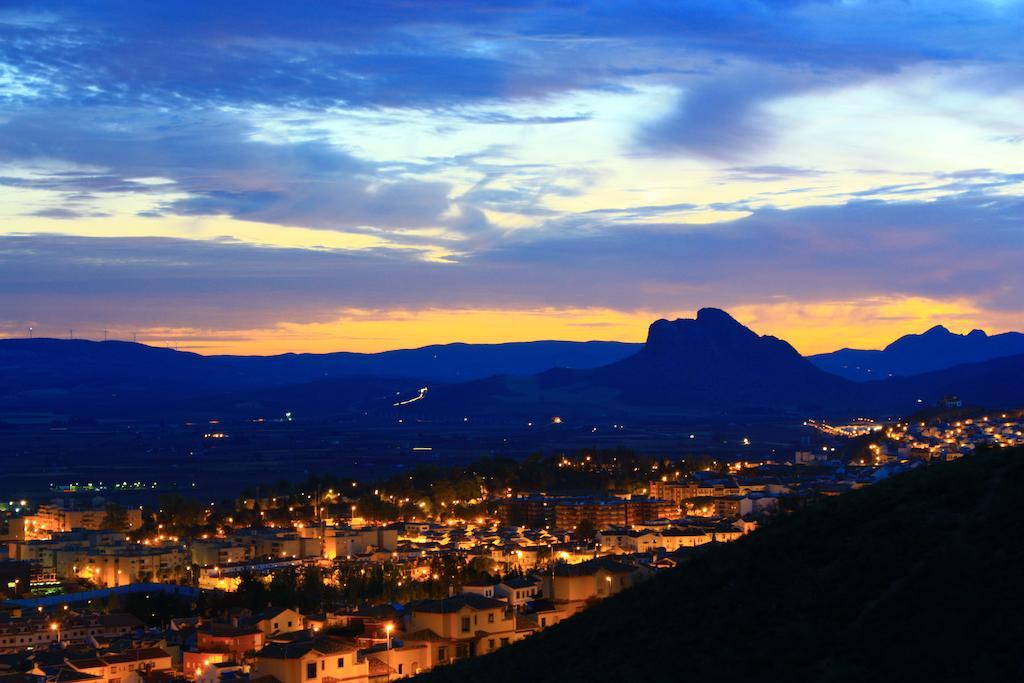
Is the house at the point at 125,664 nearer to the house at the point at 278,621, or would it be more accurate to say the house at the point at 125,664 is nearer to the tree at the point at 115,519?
the house at the point at 278,621

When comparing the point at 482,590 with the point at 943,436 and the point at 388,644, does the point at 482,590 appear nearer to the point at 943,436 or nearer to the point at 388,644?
the point at 388,644

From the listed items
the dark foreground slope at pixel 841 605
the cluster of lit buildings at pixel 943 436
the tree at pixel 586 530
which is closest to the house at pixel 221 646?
the dark foreground slope at pixel 841 605

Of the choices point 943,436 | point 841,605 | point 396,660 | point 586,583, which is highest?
point 943,436

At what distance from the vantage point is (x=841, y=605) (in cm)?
1283

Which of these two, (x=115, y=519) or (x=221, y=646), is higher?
(x=115, y=519)

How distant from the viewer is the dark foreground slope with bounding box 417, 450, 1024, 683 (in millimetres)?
11273

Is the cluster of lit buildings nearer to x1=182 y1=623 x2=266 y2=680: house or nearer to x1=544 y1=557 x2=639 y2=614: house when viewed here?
x1=544 y1=557 x2=639 y2=614: house

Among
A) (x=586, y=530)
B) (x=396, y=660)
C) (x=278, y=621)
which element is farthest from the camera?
(x=586, y=530)

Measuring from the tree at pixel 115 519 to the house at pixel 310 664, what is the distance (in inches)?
1393

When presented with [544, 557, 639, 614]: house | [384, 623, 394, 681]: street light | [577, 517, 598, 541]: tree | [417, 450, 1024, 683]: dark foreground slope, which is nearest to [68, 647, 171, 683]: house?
[384, 623, 394, 681]: street light

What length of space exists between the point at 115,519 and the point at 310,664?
1475 inches

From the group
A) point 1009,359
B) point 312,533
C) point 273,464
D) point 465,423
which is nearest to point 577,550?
point 312,533

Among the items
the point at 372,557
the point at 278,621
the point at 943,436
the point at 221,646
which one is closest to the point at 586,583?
the point at 278,621

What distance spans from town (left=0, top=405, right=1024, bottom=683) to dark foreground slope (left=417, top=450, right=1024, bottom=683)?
3.79 metres
